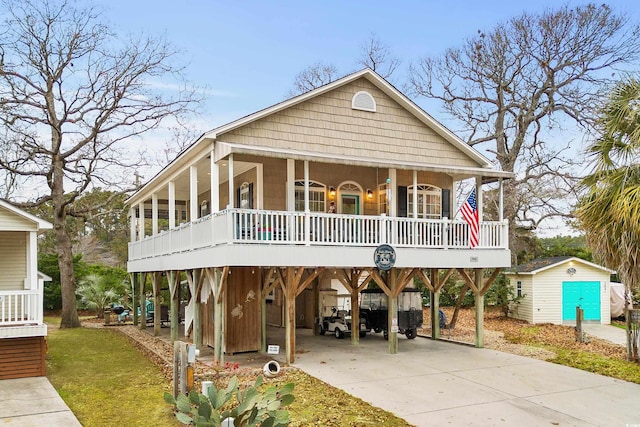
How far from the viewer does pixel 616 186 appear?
11.9 meters

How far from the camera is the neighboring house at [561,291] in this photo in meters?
22.9

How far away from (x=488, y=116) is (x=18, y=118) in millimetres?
22289

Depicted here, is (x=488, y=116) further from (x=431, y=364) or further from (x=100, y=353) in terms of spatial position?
(x=100, y=353)

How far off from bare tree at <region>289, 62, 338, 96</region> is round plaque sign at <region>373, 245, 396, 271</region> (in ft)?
83.6

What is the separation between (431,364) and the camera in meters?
13.2

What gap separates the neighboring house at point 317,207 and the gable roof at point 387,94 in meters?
0.04

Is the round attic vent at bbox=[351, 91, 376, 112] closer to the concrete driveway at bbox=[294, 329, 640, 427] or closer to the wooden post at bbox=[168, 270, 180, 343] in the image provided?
the concrete driveway at bbox=[294, 329, 640, 427]

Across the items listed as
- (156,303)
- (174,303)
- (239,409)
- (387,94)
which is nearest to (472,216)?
(387,94)

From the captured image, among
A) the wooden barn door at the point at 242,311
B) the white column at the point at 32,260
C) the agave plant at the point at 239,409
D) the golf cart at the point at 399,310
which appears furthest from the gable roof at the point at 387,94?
the agave plant at the point at 239,409

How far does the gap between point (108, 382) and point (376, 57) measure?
1155 inches

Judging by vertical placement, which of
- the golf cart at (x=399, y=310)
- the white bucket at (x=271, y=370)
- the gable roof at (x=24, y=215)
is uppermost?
the gable roof at (x=24, y=215)

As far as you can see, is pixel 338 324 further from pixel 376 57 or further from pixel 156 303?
pixel 376 57

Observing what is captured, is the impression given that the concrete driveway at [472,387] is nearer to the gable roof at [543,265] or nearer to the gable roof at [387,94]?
the gable roof at [387,94]

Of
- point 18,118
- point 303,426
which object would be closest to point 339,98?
point 303,426
